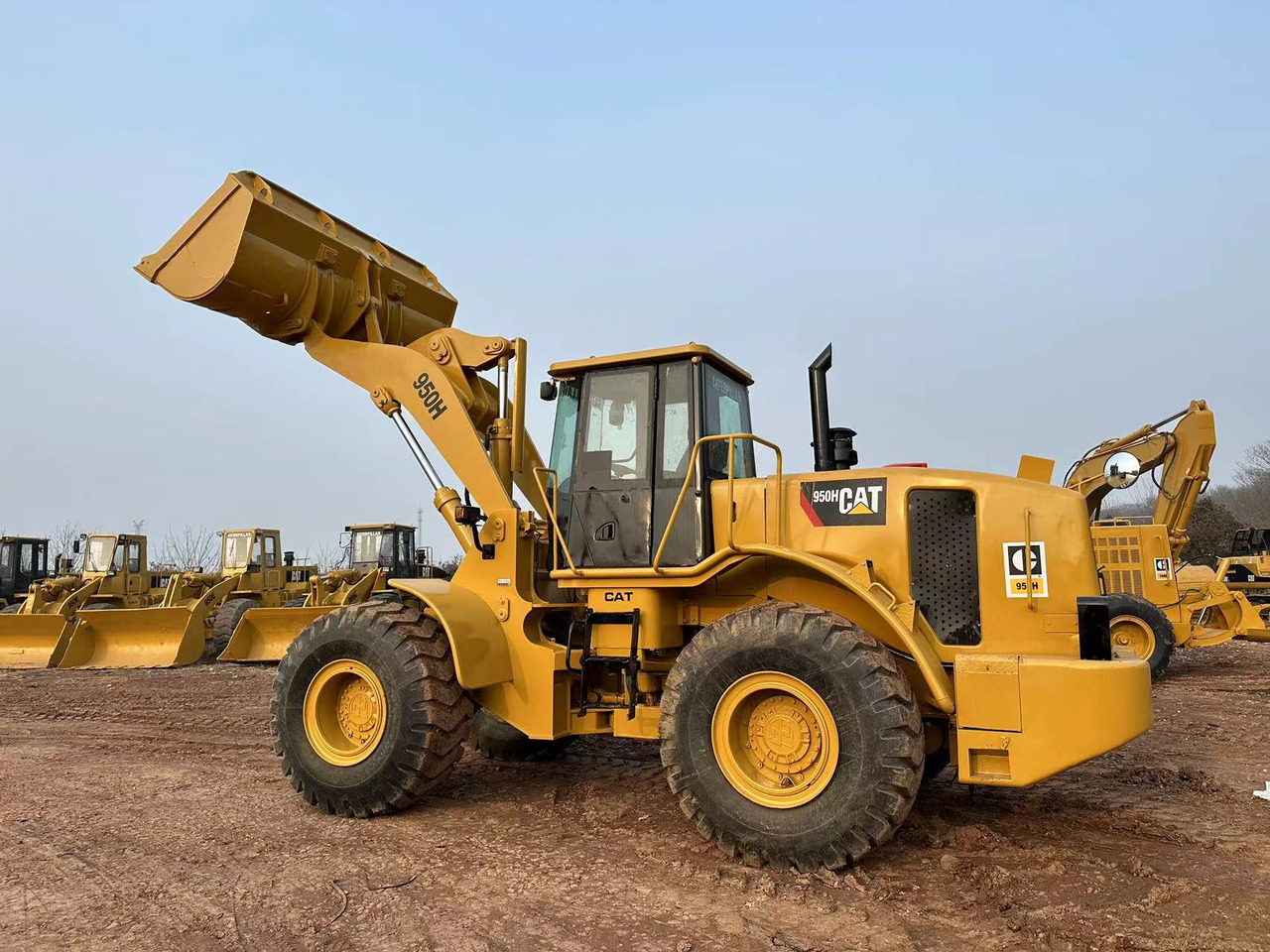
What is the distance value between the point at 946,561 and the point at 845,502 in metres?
0.64

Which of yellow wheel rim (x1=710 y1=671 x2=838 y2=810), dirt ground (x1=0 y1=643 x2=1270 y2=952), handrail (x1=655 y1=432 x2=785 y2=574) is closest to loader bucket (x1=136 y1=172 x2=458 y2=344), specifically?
handrail (x1=655 y1=432 x2=785 y2=574)

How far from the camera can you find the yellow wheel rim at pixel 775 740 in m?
4.44

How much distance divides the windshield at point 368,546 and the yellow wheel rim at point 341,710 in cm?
1542

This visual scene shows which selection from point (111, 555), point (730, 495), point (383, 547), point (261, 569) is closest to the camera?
point (730, 495)

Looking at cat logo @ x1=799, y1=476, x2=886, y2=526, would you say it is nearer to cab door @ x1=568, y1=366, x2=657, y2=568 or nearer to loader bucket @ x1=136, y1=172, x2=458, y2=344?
cab door @ x1=568, y1=366, x2=657, y2=568

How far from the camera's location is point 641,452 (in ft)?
18.7

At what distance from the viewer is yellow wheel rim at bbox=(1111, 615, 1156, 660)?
11516 millimetres

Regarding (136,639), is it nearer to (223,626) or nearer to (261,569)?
(223,626)

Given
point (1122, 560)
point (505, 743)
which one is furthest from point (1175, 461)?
point (505, 743)

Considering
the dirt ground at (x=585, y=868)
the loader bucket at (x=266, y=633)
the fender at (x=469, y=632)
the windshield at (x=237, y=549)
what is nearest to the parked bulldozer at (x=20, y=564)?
the windshield at (x=237, y=549)

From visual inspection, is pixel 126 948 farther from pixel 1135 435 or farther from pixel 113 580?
pixel 113 580

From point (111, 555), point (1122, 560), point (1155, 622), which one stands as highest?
point (111, 555)

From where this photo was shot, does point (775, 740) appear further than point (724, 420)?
No

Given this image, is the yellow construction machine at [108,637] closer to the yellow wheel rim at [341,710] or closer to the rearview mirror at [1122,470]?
the yellow wheel rim at [341,710]
